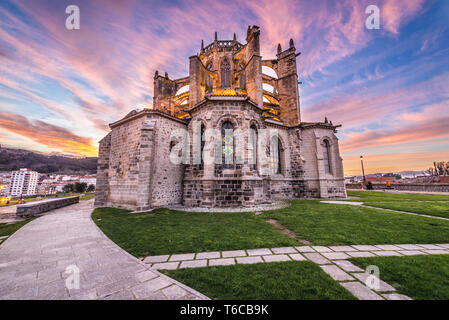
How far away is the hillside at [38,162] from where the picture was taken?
Answer: 3228 inches

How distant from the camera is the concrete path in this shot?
85.4 inches

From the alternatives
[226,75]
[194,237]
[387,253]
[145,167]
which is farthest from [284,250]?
[226,75]

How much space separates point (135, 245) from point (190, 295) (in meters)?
2.73

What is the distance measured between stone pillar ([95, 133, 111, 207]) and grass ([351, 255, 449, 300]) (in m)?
14.6

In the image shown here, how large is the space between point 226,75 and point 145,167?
46.3 feet

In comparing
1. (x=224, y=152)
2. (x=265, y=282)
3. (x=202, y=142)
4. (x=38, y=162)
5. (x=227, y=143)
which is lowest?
Result: (x=265, y=282)

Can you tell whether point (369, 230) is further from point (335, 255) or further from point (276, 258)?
point (276, 258)

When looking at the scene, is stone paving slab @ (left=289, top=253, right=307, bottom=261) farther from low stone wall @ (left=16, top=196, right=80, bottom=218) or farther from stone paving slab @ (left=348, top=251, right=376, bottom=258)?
low stone wall @ (left=16, top=196, right=80, bottom=218)

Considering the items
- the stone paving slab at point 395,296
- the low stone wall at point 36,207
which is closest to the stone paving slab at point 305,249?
the stone paving slab at point 395,296

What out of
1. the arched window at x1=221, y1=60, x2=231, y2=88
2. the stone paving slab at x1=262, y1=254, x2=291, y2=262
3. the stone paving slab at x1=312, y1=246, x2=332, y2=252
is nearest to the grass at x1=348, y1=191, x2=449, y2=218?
the stone paving slab at x1=312, y1=246, x2=332, y2=252

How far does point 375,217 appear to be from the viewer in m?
6.71

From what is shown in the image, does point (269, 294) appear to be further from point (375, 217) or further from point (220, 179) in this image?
point (220, 179)

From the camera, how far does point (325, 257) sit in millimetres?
3352
